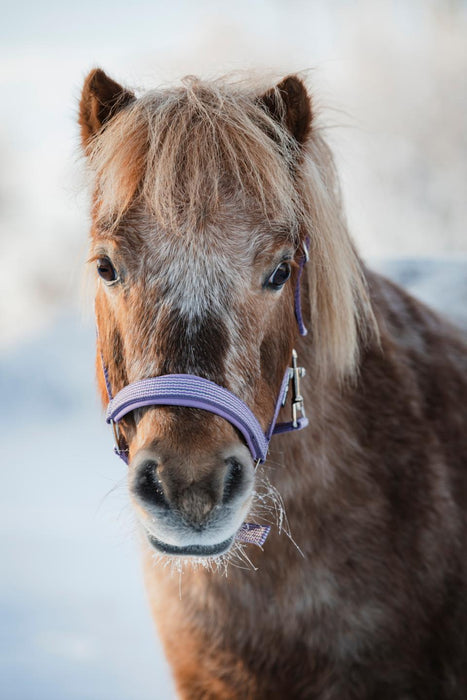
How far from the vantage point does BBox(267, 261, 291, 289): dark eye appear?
1.69 meters

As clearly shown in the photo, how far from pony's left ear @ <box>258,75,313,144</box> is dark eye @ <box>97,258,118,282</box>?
0.65 meters

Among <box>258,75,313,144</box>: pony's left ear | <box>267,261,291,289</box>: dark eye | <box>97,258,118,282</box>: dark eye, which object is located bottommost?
<box>267,261,291,289</box>: dark eye

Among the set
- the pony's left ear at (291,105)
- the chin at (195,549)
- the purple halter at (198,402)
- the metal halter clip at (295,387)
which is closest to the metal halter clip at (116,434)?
the purple halter at (198,402)

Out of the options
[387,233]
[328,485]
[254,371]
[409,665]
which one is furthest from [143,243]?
[387,233]

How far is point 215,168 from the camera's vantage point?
5.49 ft

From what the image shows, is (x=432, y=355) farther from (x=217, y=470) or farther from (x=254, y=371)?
(x=217, y=470)

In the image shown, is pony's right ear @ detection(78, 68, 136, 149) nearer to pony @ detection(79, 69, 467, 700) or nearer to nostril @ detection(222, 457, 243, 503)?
pony @ detection(79, 69, 467, 700)

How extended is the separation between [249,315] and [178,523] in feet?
1.76

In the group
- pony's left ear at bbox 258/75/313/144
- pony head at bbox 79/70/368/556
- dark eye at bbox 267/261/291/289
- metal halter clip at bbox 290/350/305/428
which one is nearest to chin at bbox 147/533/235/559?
pony head at bbox 79/70/368/556

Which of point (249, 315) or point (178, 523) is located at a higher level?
point (249, 315)

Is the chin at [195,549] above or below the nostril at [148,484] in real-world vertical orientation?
below

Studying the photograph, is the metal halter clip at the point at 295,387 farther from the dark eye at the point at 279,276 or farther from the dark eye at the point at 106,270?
the dark eye at the point at 106,270

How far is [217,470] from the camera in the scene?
1385 mm

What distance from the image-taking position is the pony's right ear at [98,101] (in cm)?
186
